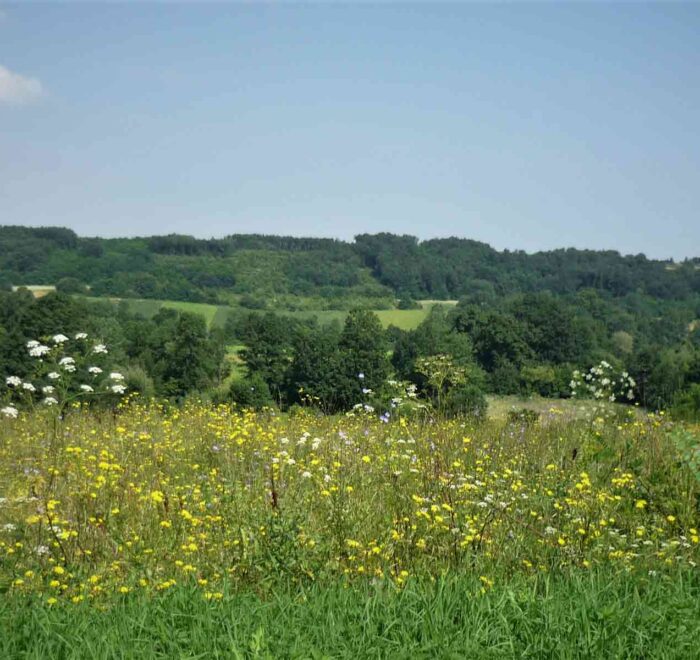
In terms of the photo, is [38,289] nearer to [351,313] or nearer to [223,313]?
[223,313]

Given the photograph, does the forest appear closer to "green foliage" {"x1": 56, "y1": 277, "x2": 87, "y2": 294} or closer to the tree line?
the tree line

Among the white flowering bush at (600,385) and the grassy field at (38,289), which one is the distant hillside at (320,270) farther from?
the white flowering bush at (600,385)

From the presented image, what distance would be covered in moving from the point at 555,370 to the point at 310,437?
1412 inches

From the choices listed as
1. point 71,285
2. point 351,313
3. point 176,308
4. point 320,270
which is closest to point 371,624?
point 351,313

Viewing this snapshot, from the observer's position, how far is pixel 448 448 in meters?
7.11

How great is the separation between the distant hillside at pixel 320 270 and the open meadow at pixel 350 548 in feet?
240

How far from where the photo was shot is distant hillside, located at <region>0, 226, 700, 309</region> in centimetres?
8156

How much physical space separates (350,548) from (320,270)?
9136 cm

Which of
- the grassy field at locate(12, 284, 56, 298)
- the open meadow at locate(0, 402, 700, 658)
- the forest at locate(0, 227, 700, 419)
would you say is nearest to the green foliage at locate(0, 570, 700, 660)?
the open meadow at locate(0, 402, 700, 658)

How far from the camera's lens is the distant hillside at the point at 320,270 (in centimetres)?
8156

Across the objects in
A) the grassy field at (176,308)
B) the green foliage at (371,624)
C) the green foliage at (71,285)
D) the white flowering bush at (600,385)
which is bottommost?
the green foliage at (371,624)

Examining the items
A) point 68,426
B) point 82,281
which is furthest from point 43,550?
point 82,281

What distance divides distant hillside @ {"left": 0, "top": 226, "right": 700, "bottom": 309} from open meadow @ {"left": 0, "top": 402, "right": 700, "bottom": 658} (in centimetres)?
7308

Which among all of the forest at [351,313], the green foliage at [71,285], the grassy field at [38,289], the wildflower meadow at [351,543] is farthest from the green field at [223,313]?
the wildflower meadow at [351,543]
